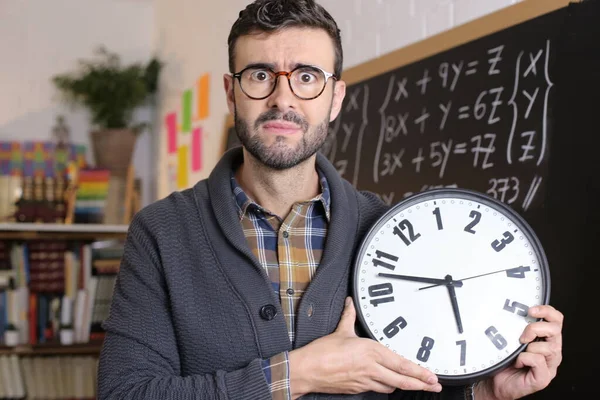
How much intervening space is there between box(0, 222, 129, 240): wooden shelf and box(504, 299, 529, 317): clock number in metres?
3.00

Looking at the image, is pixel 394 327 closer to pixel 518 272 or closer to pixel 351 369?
pixel 351 369

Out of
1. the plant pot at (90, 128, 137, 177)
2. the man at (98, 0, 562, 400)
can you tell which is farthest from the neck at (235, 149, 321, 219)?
the plant pot at (90, 128, 137, 177)

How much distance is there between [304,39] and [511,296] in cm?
64

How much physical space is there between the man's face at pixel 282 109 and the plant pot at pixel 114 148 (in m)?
3.01

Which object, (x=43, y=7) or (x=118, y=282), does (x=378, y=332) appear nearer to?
(x=118, y=282)

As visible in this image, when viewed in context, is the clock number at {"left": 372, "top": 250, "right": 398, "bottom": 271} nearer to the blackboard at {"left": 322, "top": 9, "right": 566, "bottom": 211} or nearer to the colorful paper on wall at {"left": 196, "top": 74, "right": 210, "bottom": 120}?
the blackboard at {"left": 322, "top": 9, "right": 566, "bottom": 211}

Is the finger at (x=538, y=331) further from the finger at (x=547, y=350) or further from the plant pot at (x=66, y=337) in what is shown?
the plant pot at (x=66, y=337)

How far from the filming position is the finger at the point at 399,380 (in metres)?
1.27

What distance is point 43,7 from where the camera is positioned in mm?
4477

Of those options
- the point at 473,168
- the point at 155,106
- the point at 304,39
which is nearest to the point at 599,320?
the point at 473,168

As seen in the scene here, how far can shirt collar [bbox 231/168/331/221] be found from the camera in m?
1.46

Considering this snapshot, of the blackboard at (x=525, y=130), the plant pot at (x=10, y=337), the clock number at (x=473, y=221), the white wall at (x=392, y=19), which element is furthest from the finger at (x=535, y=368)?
the plant pot at (x=10, y=337)

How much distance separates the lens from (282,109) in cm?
138

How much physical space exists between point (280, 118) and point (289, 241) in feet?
0.83
